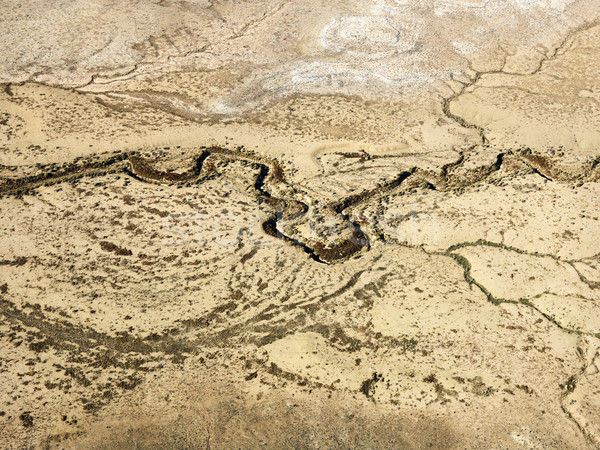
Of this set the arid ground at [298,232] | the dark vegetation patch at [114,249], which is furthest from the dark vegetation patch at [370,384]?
the dark vegetation patch at [114,249]

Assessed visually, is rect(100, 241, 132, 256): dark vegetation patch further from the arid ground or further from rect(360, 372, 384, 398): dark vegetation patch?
rect(360, 372, 384, 398): dark vegetation patch

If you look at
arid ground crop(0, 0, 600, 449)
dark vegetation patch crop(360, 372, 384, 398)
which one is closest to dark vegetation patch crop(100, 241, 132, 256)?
arid ground crop(0, 0, 600, 449)

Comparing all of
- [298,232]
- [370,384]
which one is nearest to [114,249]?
[298,232]

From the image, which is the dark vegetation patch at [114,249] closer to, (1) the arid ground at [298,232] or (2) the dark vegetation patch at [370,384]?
(1) the arid ground at [298,232]

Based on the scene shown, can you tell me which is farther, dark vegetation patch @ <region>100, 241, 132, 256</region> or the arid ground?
dark vegetation patch @ <region>100, 241, 132, 256</region>

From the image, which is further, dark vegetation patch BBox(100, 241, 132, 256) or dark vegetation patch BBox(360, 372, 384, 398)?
dark vegetation patch BBox(100, 241, 132, 256)

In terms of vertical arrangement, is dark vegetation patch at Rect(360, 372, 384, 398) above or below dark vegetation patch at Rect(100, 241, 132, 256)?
below

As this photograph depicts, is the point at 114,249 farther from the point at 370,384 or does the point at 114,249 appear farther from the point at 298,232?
the point at 370,384

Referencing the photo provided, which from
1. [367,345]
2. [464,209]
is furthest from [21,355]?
[464,209]
